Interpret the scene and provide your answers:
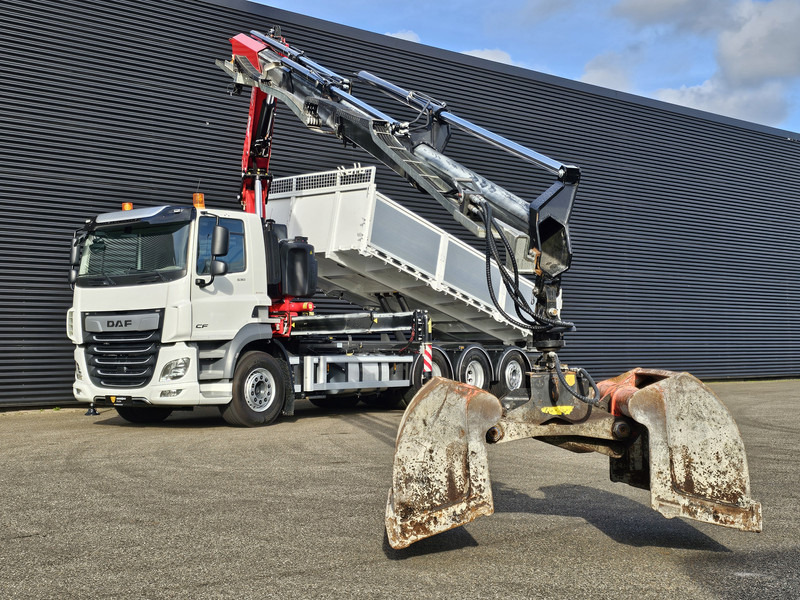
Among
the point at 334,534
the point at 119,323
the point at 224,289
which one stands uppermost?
the point at 224,289

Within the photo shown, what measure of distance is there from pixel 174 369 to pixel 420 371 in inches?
178

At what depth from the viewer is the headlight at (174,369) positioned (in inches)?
439

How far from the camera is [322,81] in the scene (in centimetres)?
1055

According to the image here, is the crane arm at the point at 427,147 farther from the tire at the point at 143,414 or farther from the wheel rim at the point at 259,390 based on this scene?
the tire at the point at 143,414

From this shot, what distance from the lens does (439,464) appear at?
15.9 feet

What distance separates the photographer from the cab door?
443 inches

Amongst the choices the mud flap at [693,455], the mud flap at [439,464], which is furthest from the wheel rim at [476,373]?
the mud flap at [439,464]

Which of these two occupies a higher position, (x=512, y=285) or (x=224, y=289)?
(x=224, y=289)

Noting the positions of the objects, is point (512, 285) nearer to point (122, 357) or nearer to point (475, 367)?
point (122, 357)

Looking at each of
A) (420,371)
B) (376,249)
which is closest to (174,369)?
(376,249)

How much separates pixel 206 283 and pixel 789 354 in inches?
865

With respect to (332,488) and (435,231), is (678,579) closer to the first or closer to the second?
(332,488)

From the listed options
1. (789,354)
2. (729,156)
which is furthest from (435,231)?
(789,354)

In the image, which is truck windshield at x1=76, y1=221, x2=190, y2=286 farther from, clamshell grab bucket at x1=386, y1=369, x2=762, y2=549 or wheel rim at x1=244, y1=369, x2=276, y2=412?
clamshell grab bucket at x1=386, y1=369, x2=762, y2=549
